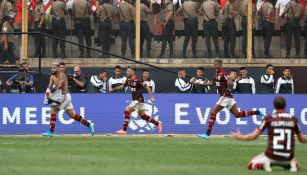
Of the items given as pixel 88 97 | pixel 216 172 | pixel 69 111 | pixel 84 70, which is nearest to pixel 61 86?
pixel 69 111

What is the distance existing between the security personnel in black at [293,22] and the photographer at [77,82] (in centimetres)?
703

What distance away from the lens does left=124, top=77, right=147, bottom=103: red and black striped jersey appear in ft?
104

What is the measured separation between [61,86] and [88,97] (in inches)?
142

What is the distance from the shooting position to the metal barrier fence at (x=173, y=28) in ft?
116

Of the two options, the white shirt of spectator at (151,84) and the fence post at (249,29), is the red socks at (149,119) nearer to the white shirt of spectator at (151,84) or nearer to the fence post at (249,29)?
the white shirt of spectator at (151,84)

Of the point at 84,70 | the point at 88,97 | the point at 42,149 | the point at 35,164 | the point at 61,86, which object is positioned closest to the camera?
the point at 35,164

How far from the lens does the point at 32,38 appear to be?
3566cm

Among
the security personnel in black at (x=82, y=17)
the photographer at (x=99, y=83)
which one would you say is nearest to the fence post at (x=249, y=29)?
the photographer at (x=99, y=83)

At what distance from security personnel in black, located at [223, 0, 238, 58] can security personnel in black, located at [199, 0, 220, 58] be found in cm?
31

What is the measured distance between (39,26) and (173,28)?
4.52m

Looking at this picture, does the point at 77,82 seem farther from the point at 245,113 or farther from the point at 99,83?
the point at 245,113

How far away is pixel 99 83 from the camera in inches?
1369

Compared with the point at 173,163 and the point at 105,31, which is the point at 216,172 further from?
the point at 105,31

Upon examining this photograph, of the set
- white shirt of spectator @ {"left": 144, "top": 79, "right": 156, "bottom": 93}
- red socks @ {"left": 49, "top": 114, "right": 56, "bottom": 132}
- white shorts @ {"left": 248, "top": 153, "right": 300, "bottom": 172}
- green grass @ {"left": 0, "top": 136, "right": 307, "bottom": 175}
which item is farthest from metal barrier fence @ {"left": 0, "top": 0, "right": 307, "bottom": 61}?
white shorts @ {"left": 248, "top": 153, "right": 300, "bottom": 172}
